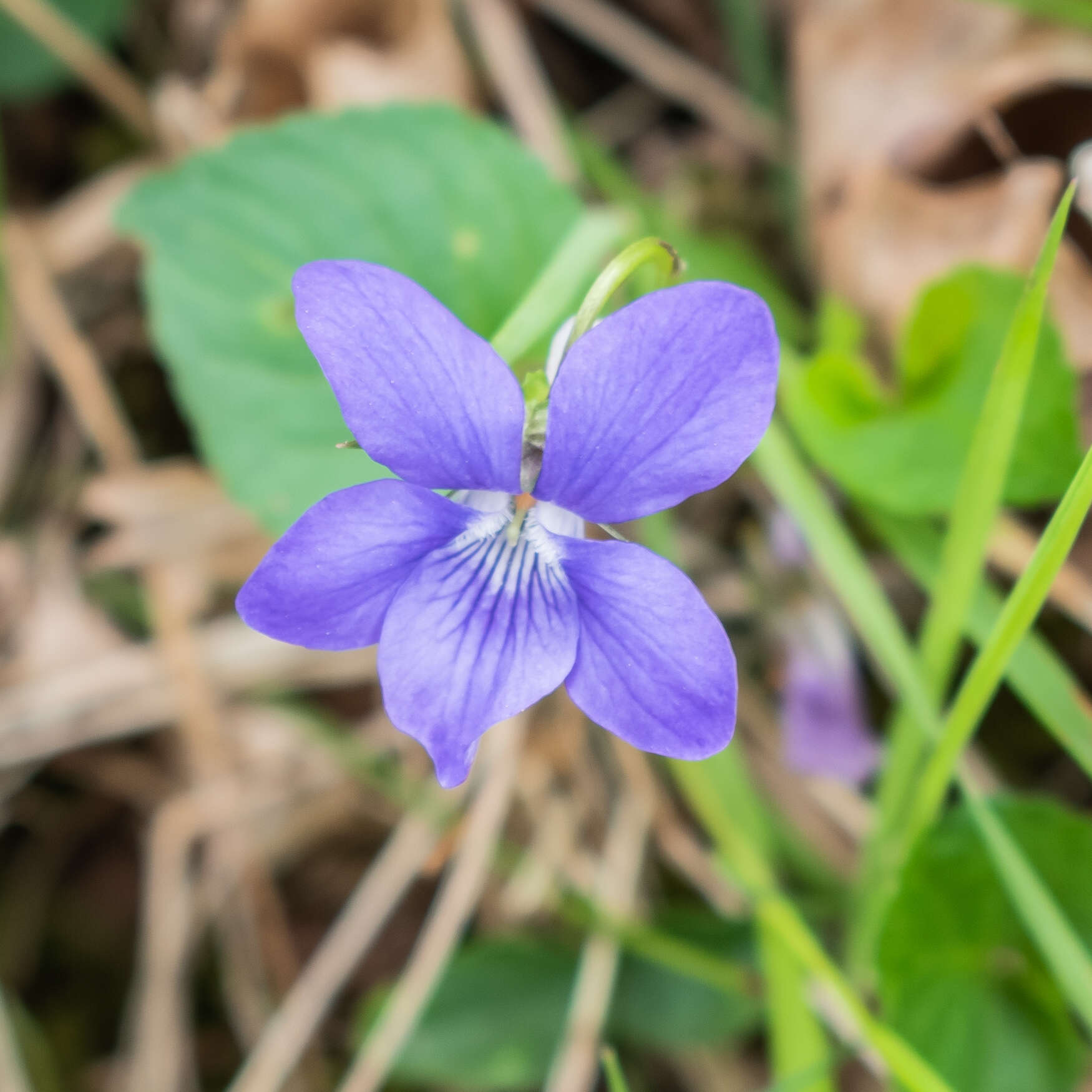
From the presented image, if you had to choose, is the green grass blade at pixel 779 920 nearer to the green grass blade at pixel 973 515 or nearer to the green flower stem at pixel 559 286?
the green grass blade at pixel 973 515

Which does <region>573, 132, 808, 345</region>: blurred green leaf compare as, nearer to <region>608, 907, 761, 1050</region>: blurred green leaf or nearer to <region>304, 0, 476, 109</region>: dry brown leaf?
<region>304, 0, 476, 109</region>: dry brown leaf

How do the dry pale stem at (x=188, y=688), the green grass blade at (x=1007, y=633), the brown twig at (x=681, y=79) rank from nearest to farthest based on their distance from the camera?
the green grass blade at (x=1007, y=633)
the dry pale stem at (x=188, y=688)
the brown twig at (x=681, y=79)

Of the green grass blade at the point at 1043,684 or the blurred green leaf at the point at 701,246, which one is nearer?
the green grass blade at the point at 1043,684

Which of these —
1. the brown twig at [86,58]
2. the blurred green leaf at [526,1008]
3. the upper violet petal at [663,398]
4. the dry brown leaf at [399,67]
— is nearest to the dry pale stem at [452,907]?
the blurred green leaf at [526,1008]

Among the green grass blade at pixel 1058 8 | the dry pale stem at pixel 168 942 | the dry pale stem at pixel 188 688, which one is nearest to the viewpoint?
the green grass blade at pixel 1058 8

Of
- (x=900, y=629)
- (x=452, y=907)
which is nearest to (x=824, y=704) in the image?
(x=900, y=629)

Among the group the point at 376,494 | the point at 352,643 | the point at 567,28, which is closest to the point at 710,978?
the point at 352,643

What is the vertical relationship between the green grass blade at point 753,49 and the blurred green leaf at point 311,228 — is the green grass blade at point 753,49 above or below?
below

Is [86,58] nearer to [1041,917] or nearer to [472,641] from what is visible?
[472,641]
